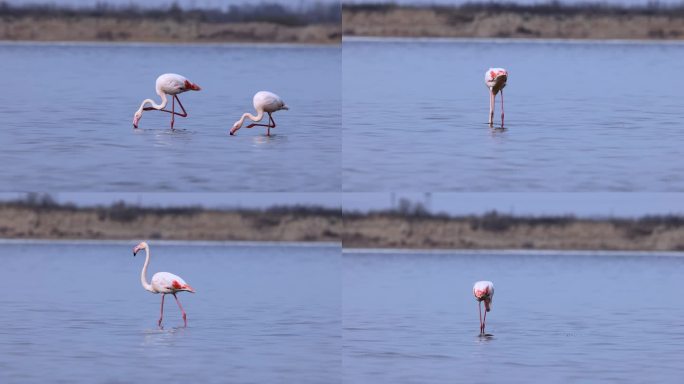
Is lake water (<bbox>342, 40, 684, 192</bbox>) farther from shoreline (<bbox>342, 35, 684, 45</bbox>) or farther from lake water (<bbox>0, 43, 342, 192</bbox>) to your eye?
shoreline (<bbox>342, 35, 684, 45</bbox>)

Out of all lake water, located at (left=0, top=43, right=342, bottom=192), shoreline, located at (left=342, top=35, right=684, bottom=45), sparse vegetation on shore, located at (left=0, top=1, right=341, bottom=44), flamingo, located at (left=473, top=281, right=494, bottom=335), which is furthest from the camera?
sparse vegetation on shore, located at (left=0, top=1, right=341, bottom=44)

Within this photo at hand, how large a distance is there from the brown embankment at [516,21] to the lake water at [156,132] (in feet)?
4.04

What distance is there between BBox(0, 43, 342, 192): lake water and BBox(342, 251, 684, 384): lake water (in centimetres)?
110

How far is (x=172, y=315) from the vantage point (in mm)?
9234

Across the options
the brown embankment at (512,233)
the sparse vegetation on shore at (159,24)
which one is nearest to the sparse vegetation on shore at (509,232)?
the brown embankment at (512,233)

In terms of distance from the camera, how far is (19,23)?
1389cm

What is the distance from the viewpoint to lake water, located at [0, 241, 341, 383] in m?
7.72

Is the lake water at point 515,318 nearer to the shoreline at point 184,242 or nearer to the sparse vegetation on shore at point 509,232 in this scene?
the sparse vegetation on shore at point 509,232

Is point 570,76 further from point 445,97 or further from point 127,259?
point 127,259

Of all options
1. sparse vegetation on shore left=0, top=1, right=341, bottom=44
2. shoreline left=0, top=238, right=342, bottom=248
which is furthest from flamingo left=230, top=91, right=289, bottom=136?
sparse vegetation on shore left=0, top=1, right=341, bottom=44

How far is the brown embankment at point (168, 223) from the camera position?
31.8 feet

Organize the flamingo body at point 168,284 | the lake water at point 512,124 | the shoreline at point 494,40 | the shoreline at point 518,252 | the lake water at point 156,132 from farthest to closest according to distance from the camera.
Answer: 1. the shoreline at point 494,40
2. the shoreline at point 518,252
3. the flamingo body at point 168,284
4. the lake water at point 512,124
5. the lake water at point 156,132

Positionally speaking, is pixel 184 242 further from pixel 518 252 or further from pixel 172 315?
pixel 518 252

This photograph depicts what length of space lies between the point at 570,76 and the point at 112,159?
4.71 m
